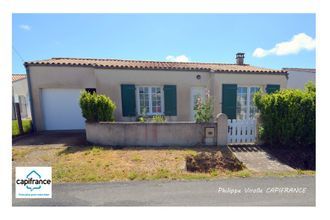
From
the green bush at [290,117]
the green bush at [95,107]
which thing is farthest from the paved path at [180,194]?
the green bush at [95,107]

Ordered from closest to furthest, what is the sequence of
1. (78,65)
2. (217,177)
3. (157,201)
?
(157,201) → (217,177) → (78,65)

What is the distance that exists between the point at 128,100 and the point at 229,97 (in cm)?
519

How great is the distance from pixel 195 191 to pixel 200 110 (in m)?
3.36

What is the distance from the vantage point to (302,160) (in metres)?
4.90

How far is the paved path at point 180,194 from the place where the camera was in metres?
3.01

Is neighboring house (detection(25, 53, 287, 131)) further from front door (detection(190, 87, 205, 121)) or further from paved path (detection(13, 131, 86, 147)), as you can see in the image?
paved path (detection(13, 131, 86, 147))

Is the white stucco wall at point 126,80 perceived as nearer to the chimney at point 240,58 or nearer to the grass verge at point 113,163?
the chimney at point 240,58

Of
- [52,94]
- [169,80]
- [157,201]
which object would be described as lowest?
[157,201]

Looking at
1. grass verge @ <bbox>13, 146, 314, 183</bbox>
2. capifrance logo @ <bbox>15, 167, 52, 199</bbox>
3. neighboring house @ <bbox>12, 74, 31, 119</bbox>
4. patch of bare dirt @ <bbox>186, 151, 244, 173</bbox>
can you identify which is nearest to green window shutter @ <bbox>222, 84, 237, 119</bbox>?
grass verge @ <bbox>13, 146, 314, 183</bbox>

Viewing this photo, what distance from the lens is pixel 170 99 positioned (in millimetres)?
8688

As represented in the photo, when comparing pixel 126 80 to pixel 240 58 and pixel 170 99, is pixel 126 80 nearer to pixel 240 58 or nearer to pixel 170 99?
pixel 170 99

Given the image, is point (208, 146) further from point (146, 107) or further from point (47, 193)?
point (47, 193)

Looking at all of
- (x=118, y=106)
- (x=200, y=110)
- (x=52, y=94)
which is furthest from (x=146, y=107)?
(x=52, y=94)

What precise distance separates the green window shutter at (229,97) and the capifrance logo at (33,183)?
7.84 m
